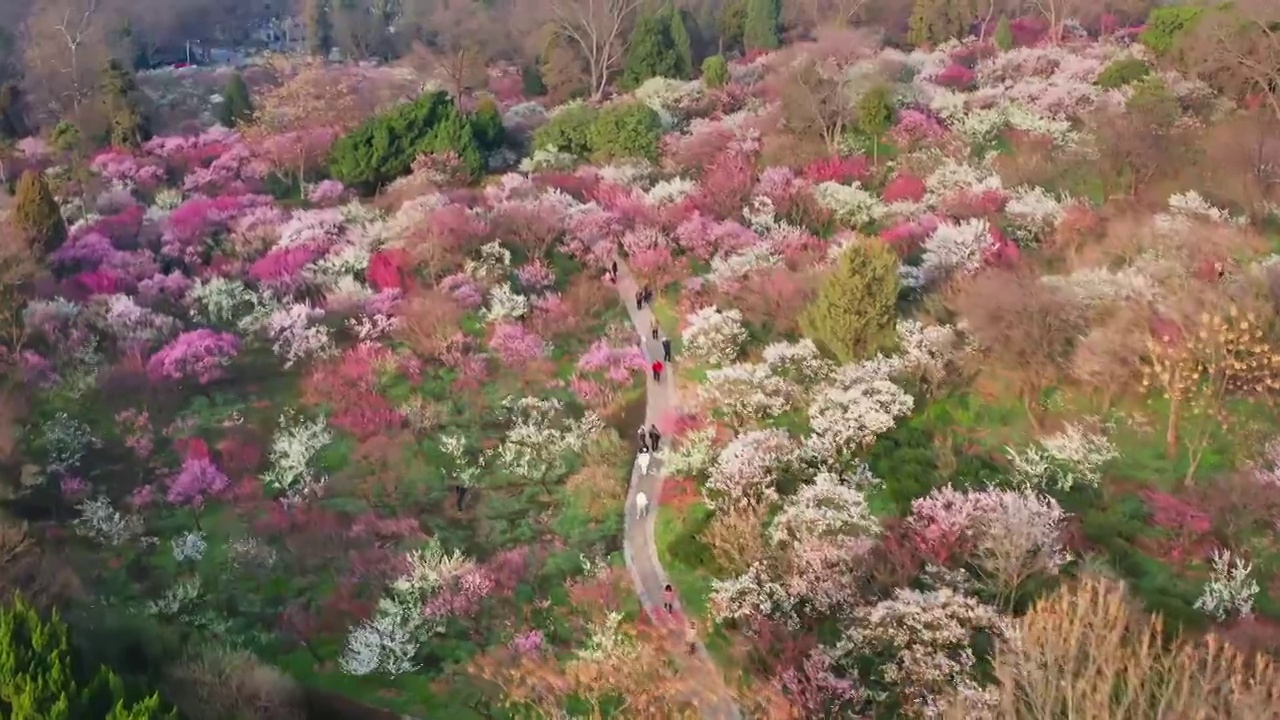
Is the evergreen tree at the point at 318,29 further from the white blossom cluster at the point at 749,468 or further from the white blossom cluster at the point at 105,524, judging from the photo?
the white blossom cluster at the point at 749,468

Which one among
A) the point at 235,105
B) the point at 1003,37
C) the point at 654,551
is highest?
the point at 1003,37

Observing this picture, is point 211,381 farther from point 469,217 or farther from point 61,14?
point 61,14

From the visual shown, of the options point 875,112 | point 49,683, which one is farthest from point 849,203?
point 49,683

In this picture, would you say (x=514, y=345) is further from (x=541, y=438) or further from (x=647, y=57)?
(x=647, y=57)

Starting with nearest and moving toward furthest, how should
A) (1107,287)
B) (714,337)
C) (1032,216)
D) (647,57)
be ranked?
(1107,287) < (714,337) < (1032,216) < (647,57)

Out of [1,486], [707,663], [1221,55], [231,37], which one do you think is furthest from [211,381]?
[231,37]

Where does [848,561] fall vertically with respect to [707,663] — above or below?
above
